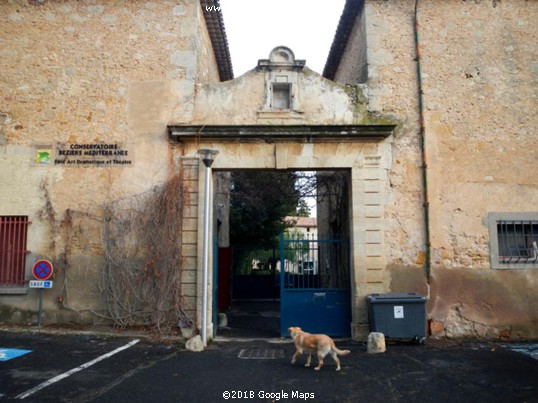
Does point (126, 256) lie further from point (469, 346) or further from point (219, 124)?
point (469, 346)

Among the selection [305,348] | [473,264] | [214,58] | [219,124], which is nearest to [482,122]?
[473,264]

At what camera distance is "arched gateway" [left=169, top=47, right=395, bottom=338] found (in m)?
7.91

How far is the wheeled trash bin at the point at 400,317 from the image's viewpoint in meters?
7.27

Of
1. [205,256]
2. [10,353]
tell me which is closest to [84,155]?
[205,256]

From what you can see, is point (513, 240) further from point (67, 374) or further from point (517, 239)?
point (67, 374)

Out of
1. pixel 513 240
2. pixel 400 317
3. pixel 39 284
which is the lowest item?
pixel 400 317

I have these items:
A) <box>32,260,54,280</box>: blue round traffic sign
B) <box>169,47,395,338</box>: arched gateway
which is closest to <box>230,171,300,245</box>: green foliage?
<box>169,47,395,338</box>: arched gateway

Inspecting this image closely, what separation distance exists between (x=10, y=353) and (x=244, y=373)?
11.5ft

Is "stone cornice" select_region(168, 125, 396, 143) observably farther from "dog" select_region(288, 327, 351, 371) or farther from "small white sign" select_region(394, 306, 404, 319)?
"dog" select_region(288, 327, 351, 371)

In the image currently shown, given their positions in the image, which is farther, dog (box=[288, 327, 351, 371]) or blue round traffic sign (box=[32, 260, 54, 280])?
blue round traffic sign (box=[32, 260, 54, 280])

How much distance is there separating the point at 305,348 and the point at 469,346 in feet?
10.8

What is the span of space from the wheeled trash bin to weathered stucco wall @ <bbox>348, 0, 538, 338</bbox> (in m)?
0.59

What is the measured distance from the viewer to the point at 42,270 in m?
7.80

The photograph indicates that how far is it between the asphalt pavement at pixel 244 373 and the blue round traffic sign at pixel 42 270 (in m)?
0.98
